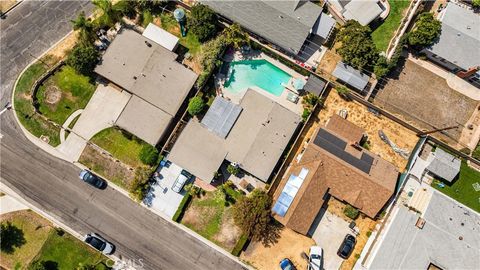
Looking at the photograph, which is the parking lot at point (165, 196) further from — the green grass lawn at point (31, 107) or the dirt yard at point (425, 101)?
the dirt yard at point (425, 101)

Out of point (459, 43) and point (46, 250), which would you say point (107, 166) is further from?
point (459, 43)

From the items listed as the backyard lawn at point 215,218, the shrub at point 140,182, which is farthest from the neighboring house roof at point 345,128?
the shrub at point 140,182

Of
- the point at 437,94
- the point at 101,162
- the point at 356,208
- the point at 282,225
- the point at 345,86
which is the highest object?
the point at 437,94

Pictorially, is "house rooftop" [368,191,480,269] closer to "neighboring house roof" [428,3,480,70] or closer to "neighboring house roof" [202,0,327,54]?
"neighboring house roof" [428,3,480,70]

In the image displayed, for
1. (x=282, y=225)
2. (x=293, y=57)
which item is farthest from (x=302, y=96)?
(x=282, y=225)

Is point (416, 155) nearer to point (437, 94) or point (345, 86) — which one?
point (437, 94)

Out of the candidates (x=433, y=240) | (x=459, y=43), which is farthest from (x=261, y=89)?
(x=433, y=240)

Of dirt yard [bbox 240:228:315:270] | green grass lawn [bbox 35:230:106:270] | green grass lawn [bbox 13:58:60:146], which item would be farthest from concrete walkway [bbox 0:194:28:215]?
dirt yard [bbox 240:228:315:270]
